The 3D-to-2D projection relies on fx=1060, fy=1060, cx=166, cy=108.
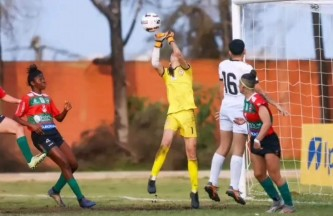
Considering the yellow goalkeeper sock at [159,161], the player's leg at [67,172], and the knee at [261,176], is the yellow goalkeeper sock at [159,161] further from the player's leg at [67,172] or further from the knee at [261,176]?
the knee at [261,176]

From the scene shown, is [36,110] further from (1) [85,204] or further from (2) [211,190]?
(2) [211,190]

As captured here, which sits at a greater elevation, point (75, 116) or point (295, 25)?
point (295, 25)

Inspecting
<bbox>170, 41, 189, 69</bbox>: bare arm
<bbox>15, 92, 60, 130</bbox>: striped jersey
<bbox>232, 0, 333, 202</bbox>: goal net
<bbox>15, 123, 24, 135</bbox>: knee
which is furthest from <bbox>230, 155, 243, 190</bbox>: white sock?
<bbox>15, 123, 24, 135</bbox>: knee

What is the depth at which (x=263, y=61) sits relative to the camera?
64.1ft

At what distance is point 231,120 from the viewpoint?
1374 centimetres

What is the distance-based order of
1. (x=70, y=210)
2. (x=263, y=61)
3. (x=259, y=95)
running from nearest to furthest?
(x=259, y=95) → (x=70, y=210) → (x=263, y=61)

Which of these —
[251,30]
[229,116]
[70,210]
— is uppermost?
[251,30]

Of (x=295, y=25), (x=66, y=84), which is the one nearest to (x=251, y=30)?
(x=295, y=25)

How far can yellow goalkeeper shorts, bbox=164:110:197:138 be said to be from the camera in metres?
13.7

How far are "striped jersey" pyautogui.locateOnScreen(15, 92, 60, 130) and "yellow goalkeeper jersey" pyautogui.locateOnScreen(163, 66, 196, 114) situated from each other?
163cm

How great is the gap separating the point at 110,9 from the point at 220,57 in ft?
10.8

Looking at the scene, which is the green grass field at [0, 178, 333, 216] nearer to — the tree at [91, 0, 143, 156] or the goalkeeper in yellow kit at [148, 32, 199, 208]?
the goalkeeper in yellow kit at [148, 32, 199, 208]

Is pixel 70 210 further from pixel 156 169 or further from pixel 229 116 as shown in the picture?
pixel 229 116

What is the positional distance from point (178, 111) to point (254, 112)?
150 cm
